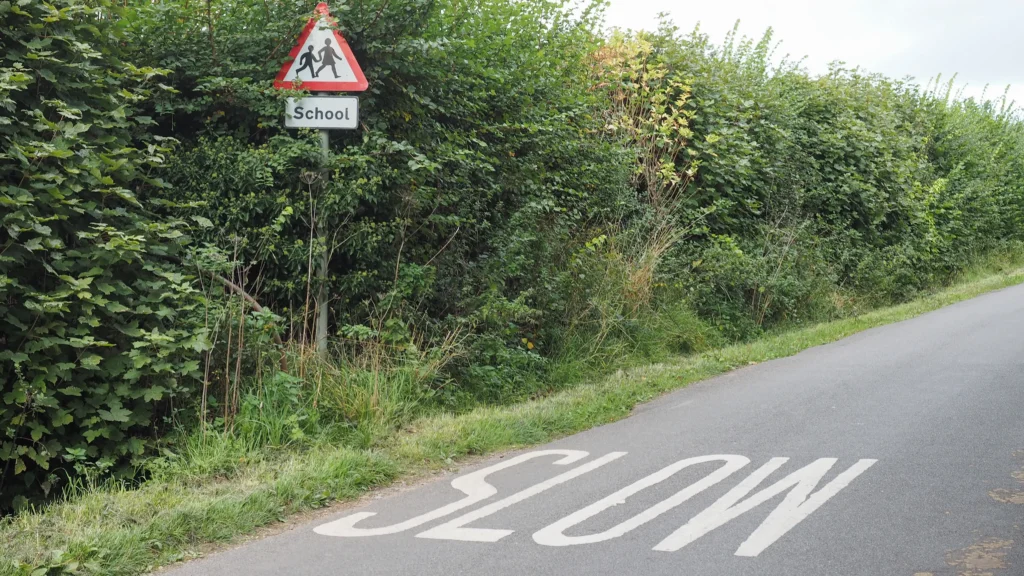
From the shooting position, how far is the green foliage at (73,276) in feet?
20.3

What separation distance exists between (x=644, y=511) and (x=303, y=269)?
13.4ft

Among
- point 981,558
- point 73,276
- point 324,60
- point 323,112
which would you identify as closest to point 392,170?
point 323,112

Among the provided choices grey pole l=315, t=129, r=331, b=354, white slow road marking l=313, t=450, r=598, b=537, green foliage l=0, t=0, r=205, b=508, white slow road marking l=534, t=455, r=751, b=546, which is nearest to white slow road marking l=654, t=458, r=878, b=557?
white slow road marking l=534, t=455, r=751, b=546

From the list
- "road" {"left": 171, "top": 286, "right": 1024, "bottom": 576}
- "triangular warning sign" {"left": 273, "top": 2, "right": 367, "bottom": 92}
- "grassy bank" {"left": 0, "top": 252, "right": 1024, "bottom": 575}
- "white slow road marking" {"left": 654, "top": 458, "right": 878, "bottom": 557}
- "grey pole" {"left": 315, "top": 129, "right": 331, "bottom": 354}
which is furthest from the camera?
"grey pole" {"left": 315, "top": 129, "right": 331, "bottom": 354}

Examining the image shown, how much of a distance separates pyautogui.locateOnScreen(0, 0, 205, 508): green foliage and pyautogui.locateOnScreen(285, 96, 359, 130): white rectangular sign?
4.37 feet

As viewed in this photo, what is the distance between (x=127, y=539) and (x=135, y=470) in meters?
1.74

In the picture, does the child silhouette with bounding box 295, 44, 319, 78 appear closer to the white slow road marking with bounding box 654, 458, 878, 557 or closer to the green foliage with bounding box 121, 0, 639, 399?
the green foliage with bounding box 121, 0, 639, 399

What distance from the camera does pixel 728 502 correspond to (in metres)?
5.71

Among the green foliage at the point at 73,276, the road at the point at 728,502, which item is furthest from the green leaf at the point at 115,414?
the road at the point at 728,502

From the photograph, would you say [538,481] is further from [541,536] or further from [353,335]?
[353,335]

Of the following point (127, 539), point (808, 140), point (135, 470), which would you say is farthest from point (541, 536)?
point (808, 140)

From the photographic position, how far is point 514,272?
379 inches

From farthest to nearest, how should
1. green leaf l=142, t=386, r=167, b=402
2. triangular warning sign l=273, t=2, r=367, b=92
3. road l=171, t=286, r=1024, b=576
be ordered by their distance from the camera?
triangular warning sign l=273, t=2, r=367, b=92 < green leaf l=142, t=386, r=167, b=402 < road l=171, t=286, r=1024, b=576

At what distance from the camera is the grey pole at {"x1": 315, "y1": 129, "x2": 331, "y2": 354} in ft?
26.6
